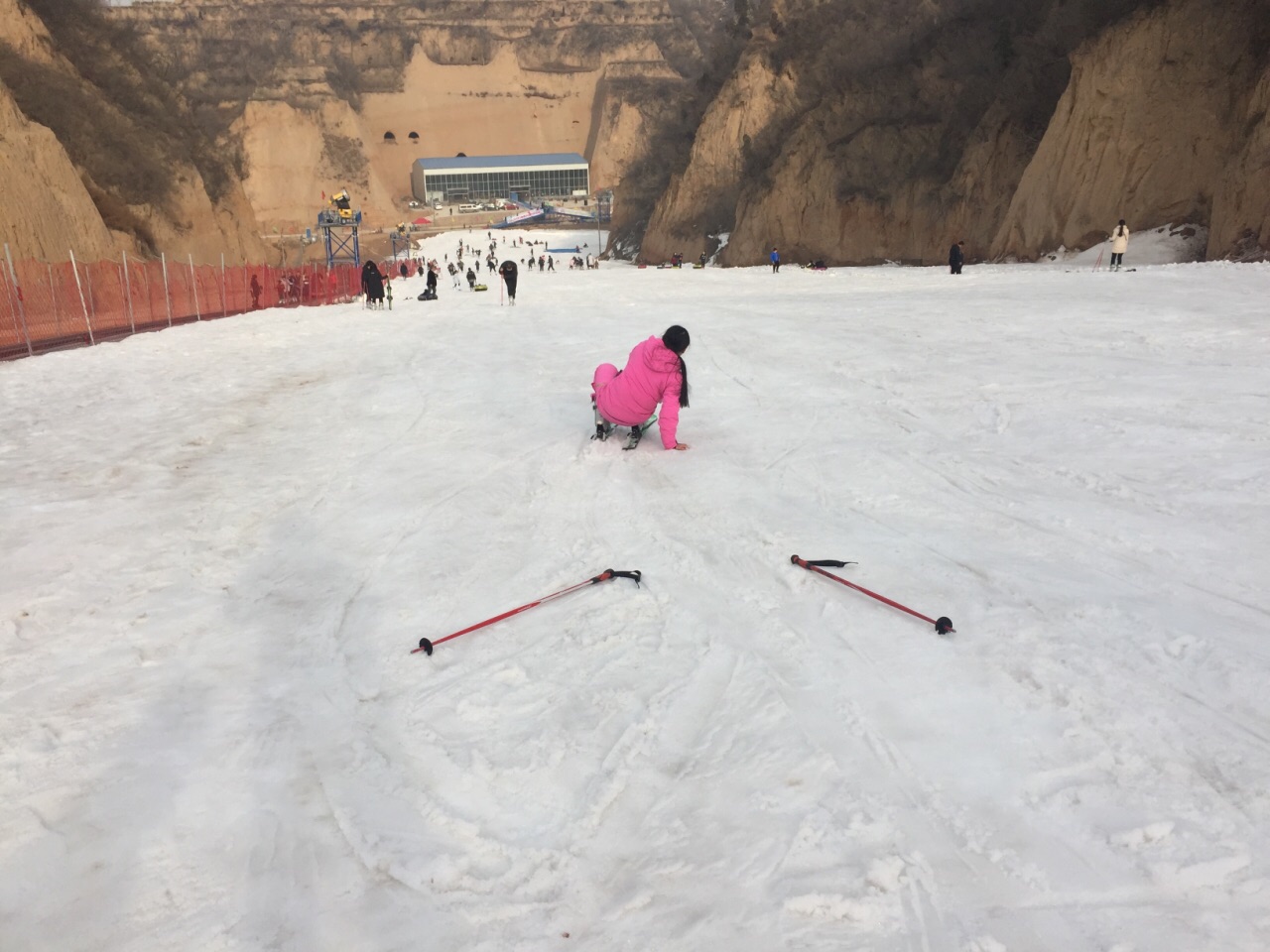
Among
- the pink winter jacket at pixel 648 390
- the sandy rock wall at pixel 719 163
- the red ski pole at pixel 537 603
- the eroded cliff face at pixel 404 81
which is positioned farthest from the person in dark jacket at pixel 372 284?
the eroded cliff face at pixel 404 81

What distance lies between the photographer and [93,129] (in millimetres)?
32500

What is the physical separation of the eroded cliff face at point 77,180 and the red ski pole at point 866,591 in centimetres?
2716

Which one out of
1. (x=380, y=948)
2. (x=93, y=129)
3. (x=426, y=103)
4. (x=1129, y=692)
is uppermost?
(x=426, y=103)

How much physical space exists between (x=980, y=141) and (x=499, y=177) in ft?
295

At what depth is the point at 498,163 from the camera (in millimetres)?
114438

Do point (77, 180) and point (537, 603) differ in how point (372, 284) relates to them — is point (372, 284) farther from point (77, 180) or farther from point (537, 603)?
point (537, 603)

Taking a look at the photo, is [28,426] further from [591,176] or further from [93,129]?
[591,176]

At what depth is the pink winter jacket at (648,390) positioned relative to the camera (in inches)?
296

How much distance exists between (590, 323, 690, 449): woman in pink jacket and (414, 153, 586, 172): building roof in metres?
114

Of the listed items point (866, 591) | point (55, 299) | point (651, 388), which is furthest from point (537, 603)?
point (55, 299)

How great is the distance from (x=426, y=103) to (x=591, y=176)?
24.8 meters

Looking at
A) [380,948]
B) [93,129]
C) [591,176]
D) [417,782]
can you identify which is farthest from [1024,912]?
[591,176]

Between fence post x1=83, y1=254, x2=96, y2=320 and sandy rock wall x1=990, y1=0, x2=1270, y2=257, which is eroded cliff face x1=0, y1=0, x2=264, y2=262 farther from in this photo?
sandy rock wall x1=990, y1=0, x2=1270, y2=257

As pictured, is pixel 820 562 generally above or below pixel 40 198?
below
